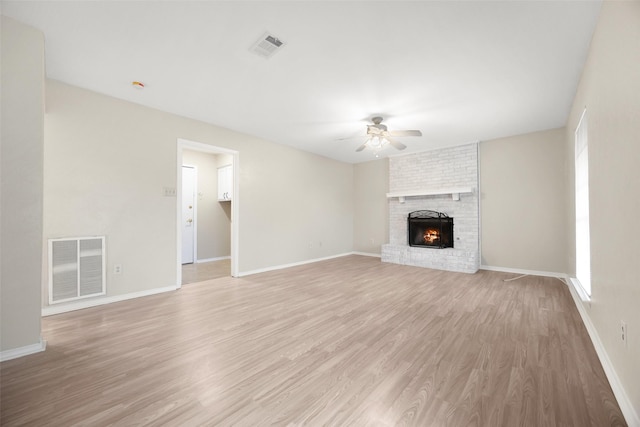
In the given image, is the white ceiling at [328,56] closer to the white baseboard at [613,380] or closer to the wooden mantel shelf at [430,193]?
the wooden mantel shelf at [430,193]

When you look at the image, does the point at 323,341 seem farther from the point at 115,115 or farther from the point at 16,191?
the point at 115,115

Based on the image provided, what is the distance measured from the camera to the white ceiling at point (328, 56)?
6.10ft

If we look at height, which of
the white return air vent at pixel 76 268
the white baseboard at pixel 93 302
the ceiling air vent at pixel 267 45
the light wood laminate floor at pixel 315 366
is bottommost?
the light wood laminate floor at pixel 315 366

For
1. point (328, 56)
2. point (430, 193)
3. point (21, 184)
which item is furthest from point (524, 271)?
point (21, 184)

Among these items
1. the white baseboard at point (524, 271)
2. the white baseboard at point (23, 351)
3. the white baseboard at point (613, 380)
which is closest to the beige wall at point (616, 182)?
the white baseboard at point (613, 380)

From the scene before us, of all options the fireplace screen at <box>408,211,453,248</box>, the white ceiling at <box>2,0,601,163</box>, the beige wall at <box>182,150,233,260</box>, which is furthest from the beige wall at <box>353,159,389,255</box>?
the beige wall at <box>182,150,233,260</box>

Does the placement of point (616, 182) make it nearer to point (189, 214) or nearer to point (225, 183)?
point (225, 183)

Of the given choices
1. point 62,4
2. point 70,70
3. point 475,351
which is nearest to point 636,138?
point 475,351

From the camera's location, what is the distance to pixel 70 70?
102 inches

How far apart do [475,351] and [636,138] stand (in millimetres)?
1673

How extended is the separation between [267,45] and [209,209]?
4936 mm

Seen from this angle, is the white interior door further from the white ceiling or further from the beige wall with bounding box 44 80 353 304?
the white ceiling

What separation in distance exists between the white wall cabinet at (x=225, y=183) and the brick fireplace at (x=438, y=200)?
3.90 m

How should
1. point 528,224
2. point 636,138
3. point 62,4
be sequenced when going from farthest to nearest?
point 528,224 < point 62,4 < point 636,138
